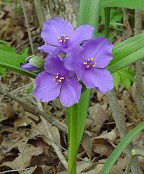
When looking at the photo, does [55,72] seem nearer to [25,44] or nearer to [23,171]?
[23,171]

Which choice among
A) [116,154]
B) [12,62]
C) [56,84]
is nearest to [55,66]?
[56,84]

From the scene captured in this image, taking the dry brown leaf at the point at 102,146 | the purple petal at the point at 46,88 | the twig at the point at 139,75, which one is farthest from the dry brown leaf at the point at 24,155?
the purple petal at the point at 46,88

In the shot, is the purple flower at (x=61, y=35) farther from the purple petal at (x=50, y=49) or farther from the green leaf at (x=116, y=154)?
the green leaf at (x=116, y=154)

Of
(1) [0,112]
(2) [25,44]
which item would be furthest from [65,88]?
(2) [25,44]

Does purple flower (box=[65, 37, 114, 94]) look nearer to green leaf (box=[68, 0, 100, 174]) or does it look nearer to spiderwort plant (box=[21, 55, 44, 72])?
spiderwort plant (box=[21, 55, 44, 72])

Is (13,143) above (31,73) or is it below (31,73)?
below

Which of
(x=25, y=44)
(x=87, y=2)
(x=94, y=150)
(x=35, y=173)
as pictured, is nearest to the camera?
(x=87, y=2)

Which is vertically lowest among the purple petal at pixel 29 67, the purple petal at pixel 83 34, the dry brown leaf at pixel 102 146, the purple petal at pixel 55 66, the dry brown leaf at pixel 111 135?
the dry brown leaf at pixel 102 146
